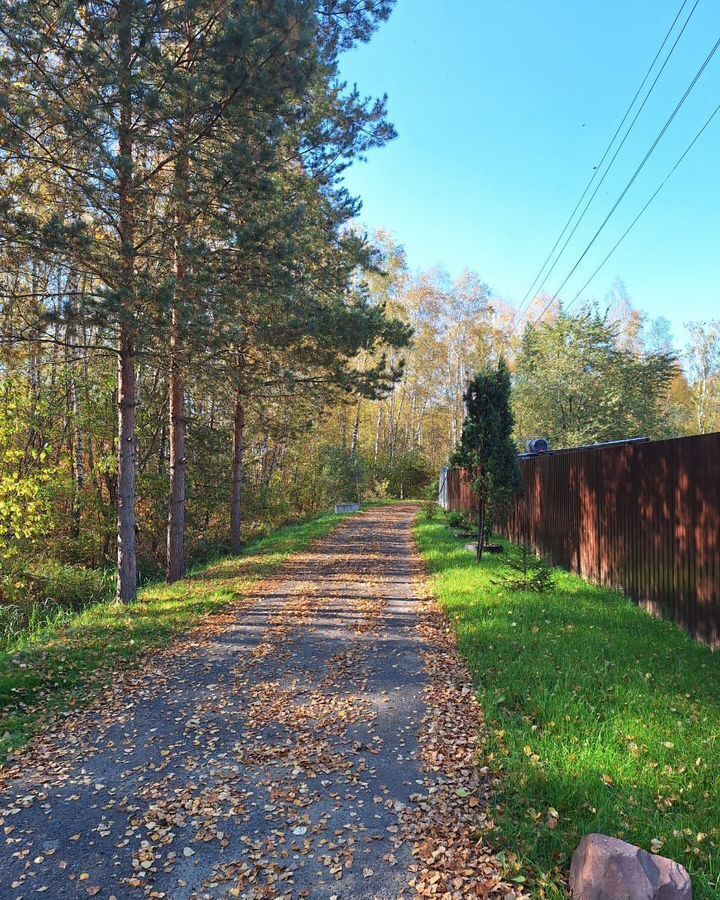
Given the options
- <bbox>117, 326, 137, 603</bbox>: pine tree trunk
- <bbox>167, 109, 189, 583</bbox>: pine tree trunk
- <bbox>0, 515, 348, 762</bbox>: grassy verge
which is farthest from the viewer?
<bbox>117, 326, 137, 603</bbox>: pine tree trunk

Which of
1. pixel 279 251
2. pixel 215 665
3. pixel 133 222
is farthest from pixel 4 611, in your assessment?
pixel 279 251

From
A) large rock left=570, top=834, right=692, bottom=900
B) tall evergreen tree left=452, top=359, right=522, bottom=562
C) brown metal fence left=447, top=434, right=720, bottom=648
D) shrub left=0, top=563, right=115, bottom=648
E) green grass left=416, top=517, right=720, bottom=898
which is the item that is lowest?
shrub left=0, top=563, right=115, bottom=648

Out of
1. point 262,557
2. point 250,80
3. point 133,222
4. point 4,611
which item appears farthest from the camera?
point 262,557

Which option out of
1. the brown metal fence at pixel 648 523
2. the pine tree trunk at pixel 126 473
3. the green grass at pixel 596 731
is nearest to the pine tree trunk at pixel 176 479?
the pine tree trunk at pixel 126 473

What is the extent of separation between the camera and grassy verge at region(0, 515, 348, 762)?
183 inches

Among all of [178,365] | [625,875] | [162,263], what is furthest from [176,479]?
[625,875]

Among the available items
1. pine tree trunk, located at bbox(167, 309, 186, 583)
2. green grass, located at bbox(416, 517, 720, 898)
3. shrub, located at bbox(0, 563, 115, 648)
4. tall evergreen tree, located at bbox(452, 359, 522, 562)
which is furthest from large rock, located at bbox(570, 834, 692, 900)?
shrub, located at bbox(0, 563, 115, 648)

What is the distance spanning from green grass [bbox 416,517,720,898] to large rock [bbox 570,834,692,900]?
22cm

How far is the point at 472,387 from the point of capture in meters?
10.4

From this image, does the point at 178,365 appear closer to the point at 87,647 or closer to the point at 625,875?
the point at 87,647

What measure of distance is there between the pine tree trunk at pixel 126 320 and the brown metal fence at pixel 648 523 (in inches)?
260

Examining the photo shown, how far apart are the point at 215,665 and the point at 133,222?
572 centimetres

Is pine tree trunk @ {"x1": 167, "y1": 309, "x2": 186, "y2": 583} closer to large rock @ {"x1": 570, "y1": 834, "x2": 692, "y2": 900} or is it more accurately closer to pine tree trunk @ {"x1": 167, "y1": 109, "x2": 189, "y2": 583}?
pine tree trunk @ {"x1": 167, "y1": 109, "x2": 189, "y2": 583}

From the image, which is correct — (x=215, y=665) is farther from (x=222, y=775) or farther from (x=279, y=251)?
(x=279, y=251)
